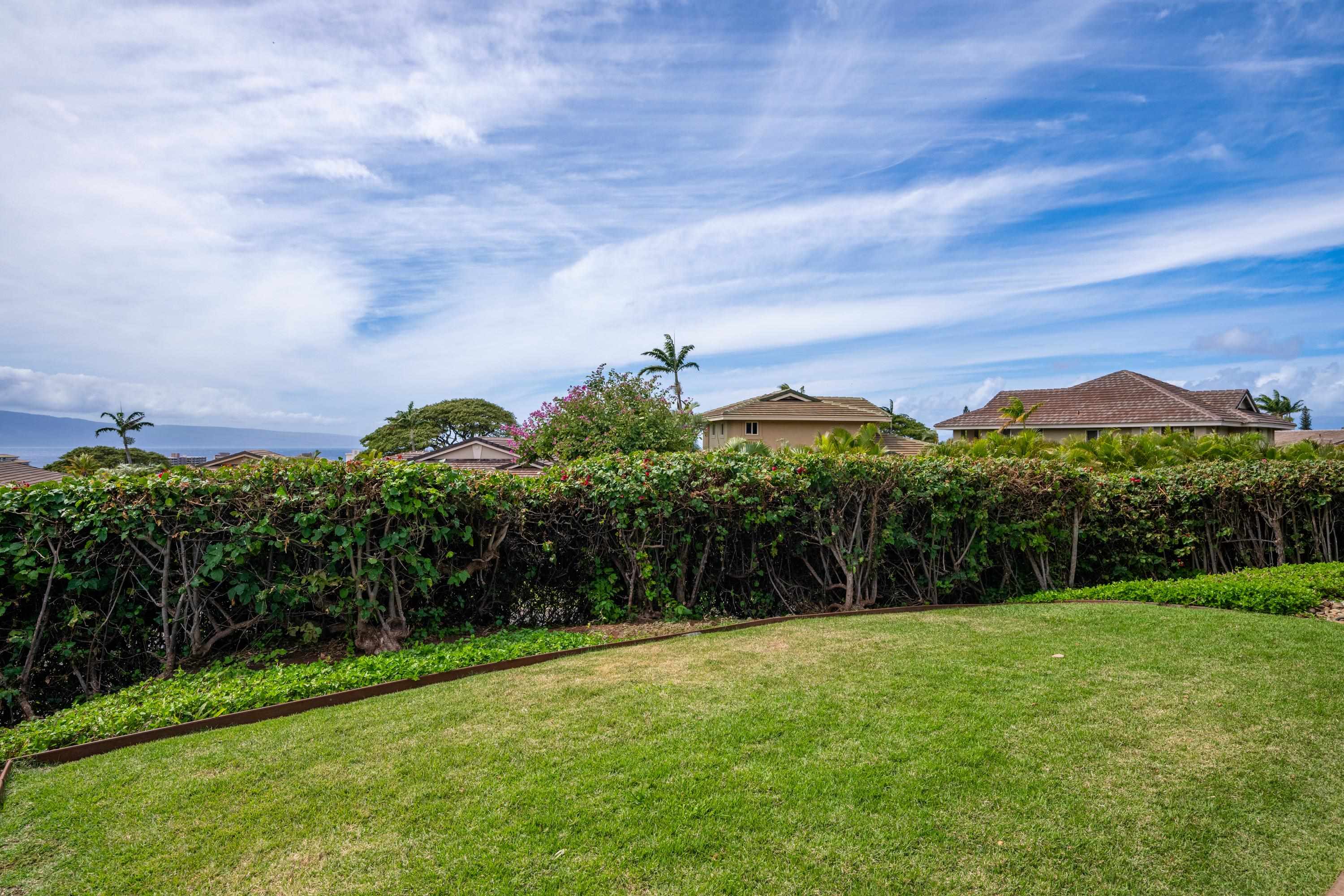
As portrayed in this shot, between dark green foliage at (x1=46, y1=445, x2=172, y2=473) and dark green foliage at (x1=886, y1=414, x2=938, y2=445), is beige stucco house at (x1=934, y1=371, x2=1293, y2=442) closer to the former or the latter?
dark green foliage at (x1=886, y1=414, x2=938, y2=445)

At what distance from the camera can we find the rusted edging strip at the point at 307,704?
12.9 feet

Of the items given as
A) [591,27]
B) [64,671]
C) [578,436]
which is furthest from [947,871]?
[578,436]

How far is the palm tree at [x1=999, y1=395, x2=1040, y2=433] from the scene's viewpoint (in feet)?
99.1

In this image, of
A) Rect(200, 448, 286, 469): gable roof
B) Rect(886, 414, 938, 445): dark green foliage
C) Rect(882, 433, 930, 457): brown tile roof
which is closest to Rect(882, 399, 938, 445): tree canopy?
Rect(886, 414, 938, 445): dark green foliage

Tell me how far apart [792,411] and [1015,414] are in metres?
11.2

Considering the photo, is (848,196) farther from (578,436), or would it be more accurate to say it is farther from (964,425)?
(964,425)

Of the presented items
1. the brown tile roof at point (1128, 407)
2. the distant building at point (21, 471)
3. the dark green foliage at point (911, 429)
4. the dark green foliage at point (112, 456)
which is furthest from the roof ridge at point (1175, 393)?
the dark green foliage at point (112, 456)

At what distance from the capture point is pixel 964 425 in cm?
3669

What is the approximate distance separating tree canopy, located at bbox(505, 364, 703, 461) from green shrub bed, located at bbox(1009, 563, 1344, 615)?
8.78 m

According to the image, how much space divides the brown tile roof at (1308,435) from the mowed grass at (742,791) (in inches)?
1931

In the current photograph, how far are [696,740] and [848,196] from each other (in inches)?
441

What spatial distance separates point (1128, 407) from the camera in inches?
1256

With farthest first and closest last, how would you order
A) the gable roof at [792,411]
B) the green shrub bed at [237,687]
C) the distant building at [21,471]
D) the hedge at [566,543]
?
the gable roof at [792,411] < the distant building at [21,471] < the hedge at [566,543] < the green shrub bed at [237,687]

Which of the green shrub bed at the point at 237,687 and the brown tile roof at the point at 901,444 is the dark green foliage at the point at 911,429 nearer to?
the brown tile roof at the point at 901,444
